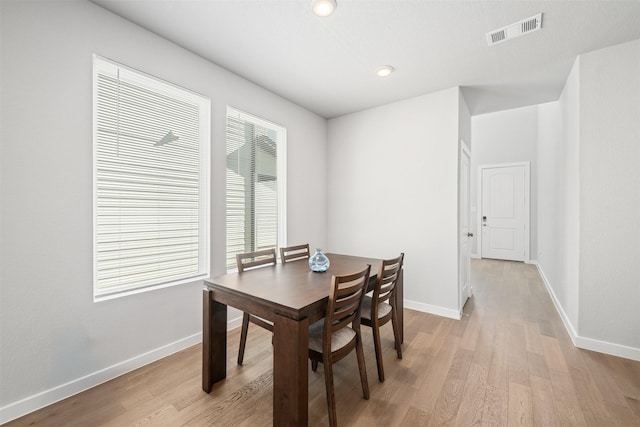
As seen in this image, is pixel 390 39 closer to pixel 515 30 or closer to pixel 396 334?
pixel 515 30

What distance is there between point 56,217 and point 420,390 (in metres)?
2.75

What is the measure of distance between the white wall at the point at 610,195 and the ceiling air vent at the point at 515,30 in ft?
2.86

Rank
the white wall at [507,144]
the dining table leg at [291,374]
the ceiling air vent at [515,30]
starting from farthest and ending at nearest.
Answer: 1. the white wall at [507,144]
2. the ceiling air vent at [515,30]
3. the dining table leg at [291,374]

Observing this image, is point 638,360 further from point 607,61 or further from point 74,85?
point 74,85

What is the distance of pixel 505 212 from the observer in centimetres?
645

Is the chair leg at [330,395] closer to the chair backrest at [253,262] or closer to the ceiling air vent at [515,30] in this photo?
the chair backrest at [253,262]

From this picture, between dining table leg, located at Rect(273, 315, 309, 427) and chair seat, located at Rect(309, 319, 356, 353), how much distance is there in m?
0.25

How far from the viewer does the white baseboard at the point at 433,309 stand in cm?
314

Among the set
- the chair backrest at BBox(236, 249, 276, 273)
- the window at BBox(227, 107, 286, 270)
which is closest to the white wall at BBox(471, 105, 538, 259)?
the window at BBox(227, 107, 286, 270)

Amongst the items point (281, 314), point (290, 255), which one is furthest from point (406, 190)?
point (281, 314)

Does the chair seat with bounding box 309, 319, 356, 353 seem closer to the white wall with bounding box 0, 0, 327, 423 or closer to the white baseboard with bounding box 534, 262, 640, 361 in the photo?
the white wall with bounding box 0, 0, 327, 423

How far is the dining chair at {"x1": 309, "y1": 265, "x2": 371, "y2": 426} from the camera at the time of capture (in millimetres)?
1515

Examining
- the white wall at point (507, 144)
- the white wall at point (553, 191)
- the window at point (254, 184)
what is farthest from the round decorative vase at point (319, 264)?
the white wall at point (507, 144)

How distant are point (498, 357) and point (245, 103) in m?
3.57
